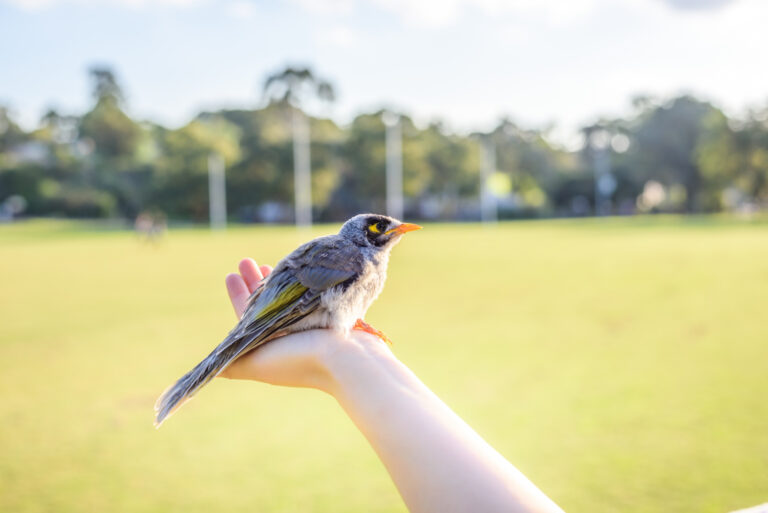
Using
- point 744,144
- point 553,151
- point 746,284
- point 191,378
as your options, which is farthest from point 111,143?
point 191,378

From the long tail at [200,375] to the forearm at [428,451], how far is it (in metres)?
0.45

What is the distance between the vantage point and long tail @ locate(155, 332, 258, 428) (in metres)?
1.90

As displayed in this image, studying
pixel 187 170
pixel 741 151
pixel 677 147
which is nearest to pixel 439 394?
pixel 187 170

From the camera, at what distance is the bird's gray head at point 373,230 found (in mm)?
2504

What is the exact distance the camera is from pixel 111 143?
64562mm

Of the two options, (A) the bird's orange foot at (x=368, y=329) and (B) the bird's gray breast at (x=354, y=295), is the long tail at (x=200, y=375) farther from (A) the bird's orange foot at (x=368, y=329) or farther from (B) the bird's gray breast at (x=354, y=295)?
(A) the bird's orange foot at (x=368, y=329)

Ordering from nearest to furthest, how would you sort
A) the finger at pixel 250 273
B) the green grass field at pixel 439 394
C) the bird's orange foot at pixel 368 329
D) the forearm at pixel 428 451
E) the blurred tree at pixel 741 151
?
the forearm at pixel 428 451 → the bird's orange foot at pixel 368 329 → the finger at pixel 250 273 → the green grass field at pixel 439 394 → the blurred tree at pixel 741 151

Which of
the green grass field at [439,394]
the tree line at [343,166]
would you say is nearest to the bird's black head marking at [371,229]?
the green grass field at [439,394]

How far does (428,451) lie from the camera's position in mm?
1475

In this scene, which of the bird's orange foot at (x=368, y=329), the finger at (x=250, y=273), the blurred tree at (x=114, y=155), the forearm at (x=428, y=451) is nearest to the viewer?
the forearm at (x=428, y=451)

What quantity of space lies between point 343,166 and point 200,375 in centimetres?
5684

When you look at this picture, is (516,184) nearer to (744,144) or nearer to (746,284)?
(744,144)

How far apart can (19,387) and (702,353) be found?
6.68 metres

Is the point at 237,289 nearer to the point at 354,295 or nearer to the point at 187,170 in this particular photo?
the point at 354,295
